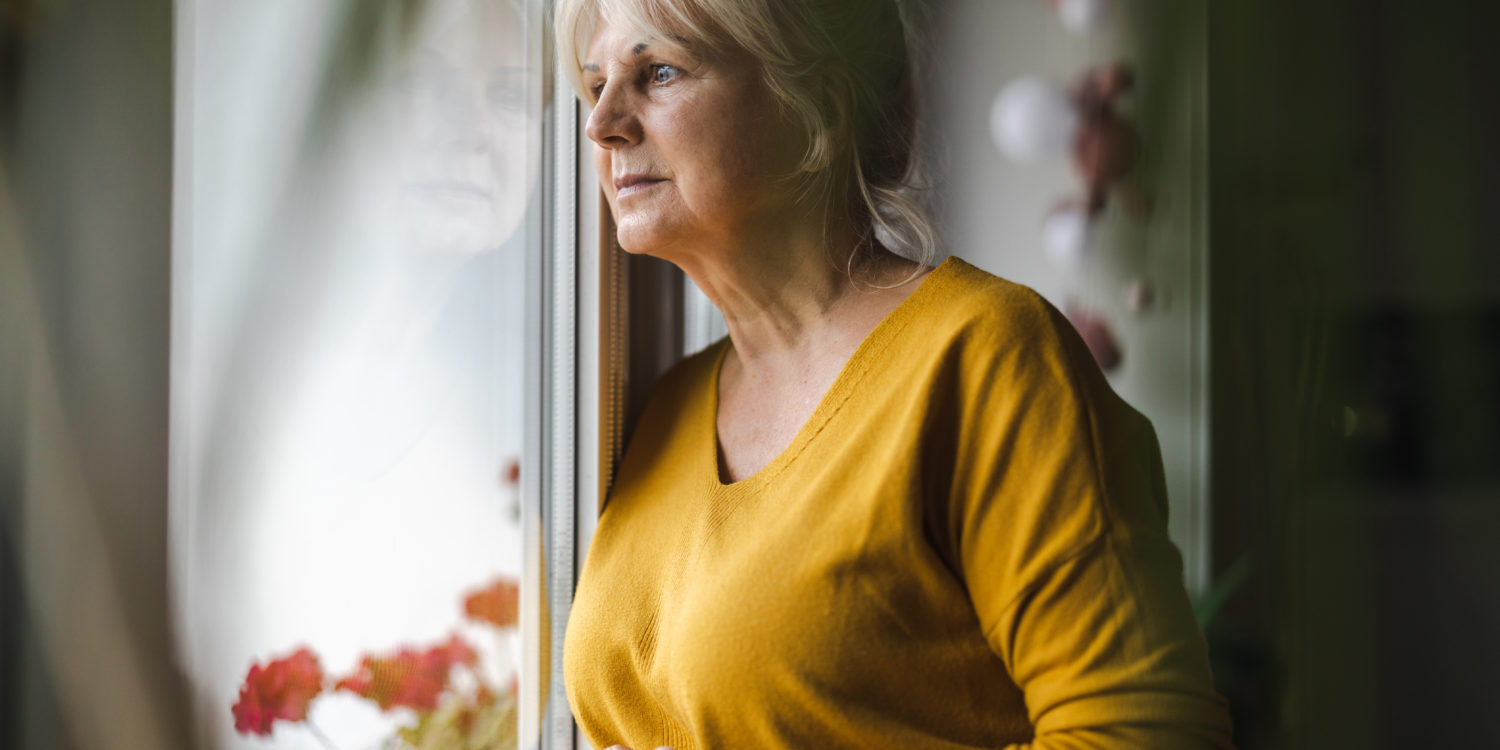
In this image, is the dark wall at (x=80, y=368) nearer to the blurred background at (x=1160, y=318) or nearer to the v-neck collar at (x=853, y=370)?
the blurred background at (x=1160, y=318)

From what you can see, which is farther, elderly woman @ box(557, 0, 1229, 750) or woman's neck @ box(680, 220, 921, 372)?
woman's neck @ box(680, 220, 921, 372)

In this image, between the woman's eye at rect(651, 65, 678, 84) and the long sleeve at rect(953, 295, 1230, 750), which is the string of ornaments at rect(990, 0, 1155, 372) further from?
the woman's eye at rect(651, 65, 678, 84)

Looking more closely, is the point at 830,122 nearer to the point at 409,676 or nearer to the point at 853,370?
the point at 853,370

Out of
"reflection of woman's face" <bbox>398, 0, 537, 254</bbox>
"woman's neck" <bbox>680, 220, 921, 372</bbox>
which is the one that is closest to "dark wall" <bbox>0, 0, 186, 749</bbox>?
"reflection of woman's face" <bbox>398, 0, 537, 254</bbox>

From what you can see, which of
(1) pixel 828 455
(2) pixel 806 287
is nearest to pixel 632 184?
(2) pixel 806 287

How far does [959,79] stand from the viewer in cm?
42

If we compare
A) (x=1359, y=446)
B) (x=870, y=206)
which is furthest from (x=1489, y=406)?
(x=870, y=206)

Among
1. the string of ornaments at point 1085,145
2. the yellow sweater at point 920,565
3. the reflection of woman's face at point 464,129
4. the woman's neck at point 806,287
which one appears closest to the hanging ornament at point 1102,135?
the string of ornaments at point 1085,145

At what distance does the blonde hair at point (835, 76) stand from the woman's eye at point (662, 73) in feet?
0.07

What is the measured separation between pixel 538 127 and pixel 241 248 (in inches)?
25.0

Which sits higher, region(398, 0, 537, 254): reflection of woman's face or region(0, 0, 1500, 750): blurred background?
region(398, 0, 537, 254): reflection of woman's face

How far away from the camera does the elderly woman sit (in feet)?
1.95

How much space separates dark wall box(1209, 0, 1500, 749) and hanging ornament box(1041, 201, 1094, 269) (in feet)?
0.20

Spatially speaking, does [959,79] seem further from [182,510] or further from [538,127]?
[538,127]
